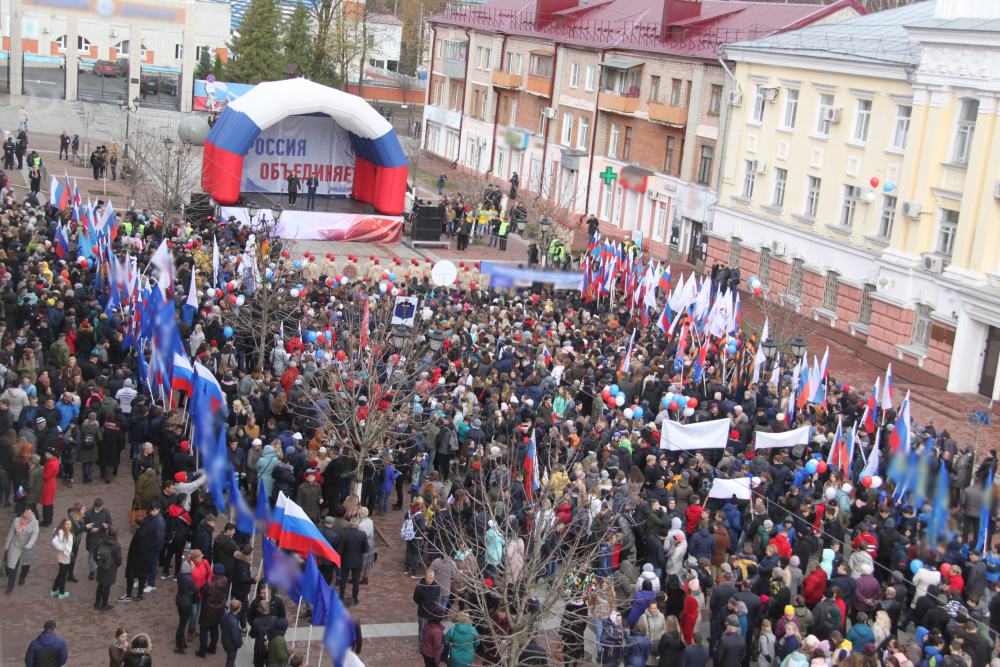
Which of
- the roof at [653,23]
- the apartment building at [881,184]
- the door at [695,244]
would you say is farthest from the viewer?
the door at [695,244]

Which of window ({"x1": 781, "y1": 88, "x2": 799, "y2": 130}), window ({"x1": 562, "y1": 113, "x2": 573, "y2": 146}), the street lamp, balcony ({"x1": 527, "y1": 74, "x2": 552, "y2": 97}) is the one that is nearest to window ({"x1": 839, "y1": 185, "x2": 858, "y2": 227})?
window ({"x1": 781, "y1": 88, "x2": 799, "y2": 130})

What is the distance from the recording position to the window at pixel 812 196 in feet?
111

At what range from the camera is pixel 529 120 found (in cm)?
4847

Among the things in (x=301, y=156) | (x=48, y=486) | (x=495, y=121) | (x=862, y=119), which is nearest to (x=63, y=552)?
(x=48, y=486)

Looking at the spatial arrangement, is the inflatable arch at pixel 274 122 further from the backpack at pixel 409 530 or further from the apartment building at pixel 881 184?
the backpack at pixel 409 530

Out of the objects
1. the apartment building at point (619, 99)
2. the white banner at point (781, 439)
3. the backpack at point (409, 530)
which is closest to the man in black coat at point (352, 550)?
the backpack at point (409, 530)

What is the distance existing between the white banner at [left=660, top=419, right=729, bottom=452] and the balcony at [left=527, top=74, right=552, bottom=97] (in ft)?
103

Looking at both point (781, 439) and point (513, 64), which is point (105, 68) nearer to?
point (513, 64)

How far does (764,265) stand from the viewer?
118ft

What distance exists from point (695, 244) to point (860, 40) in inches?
362

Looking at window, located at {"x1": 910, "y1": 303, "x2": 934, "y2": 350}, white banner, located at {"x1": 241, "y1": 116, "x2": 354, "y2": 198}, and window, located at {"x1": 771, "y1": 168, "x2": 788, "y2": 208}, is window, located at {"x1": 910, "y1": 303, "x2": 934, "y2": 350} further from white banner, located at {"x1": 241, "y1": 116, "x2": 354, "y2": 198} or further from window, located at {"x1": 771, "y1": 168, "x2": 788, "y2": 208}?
white banner, located at {"x1": 241, "y1": 116, "x2": 354, "y2": 198}

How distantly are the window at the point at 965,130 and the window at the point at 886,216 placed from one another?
2634 mm

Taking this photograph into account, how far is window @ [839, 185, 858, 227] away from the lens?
32.6 m

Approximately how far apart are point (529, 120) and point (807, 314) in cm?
1886
